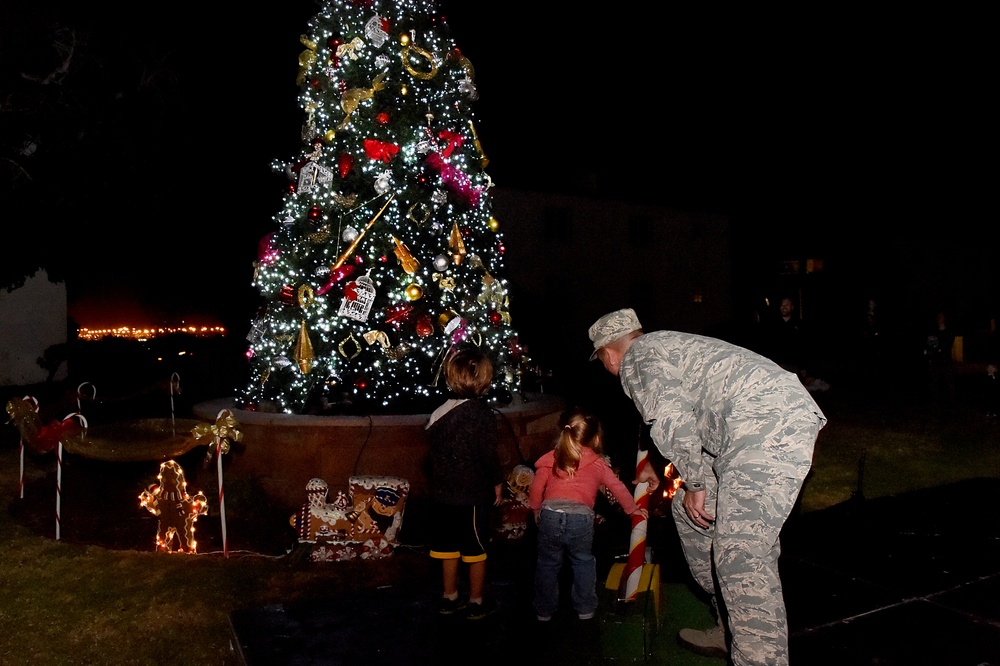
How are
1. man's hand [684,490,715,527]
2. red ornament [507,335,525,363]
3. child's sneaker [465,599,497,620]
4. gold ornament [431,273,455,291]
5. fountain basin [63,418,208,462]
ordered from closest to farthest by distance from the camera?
man's hand [684,490,715,527] → child's sneaker [465,599,497,620] → fountain basin [63,418,208,462] → gold ornament [431,273,455,291] → red ornament [507,335,525,363]

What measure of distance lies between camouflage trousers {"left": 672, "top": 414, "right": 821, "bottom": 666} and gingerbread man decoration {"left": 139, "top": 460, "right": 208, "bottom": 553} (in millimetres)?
4672

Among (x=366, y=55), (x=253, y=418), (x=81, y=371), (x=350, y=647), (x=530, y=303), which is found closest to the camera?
(x=350, y=647)

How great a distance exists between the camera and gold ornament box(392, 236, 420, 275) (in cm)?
812

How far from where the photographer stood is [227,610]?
Result: 5.17 metres

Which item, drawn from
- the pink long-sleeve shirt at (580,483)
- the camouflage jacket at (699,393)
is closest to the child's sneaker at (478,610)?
the pink long-sleeve shirt at (580,483)

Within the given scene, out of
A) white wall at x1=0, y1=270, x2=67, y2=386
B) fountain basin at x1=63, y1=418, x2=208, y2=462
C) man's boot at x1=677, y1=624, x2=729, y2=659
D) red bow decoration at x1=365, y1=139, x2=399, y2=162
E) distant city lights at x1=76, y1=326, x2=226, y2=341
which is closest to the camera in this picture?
man's boot at x1=677, y1=624, x2=729, y2=659

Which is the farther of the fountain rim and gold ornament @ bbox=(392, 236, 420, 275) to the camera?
gold ornament @ bbox=(392, 236, 420, 275)

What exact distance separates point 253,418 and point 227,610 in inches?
109

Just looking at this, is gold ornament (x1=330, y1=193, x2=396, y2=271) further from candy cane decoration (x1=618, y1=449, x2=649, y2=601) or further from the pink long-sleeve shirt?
Result: candy cane decoration (x1=618, y1=449, x2=649, y2=601)

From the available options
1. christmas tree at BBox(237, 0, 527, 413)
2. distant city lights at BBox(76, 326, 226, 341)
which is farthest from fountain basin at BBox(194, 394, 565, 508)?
distant city lights at BBox(76, 326, 226, 341)

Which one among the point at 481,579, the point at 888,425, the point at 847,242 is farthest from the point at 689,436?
the point at 847,242

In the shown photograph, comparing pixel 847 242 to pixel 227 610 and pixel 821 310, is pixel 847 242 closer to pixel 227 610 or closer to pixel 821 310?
pixel 821 310

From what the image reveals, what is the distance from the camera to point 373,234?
27.0 feet

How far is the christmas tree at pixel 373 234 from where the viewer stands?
8102 millimetres
